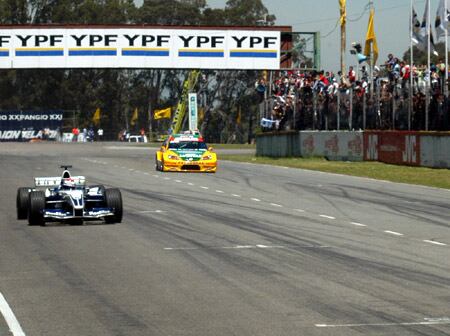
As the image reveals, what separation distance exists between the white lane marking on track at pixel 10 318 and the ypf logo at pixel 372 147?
31.1 m

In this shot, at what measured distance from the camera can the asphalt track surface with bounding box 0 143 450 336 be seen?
30.1 ft

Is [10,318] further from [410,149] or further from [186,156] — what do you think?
[410,149]

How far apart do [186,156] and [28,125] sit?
213 ft

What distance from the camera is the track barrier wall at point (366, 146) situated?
116 feet

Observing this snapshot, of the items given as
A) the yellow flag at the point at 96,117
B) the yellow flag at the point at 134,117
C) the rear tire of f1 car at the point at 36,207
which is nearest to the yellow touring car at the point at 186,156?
the rear tire of f1 car at the point at 36,207

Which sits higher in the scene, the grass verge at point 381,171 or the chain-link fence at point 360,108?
the chain-link fence at point 360,108

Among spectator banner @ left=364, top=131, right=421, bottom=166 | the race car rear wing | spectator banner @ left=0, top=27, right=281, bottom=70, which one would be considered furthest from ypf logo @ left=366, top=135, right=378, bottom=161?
the race car rear wing

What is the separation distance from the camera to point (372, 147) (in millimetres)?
41188

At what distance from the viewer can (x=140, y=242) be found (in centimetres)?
1584

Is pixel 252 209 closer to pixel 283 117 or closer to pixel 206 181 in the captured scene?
pixel 206 181

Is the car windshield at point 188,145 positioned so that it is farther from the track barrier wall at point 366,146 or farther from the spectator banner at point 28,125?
the spectator banner at point 28,125

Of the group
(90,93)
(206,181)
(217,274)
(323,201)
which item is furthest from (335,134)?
(90,93)

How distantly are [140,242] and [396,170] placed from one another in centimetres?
2155

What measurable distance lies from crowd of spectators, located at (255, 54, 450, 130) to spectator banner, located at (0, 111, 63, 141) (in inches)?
1915
